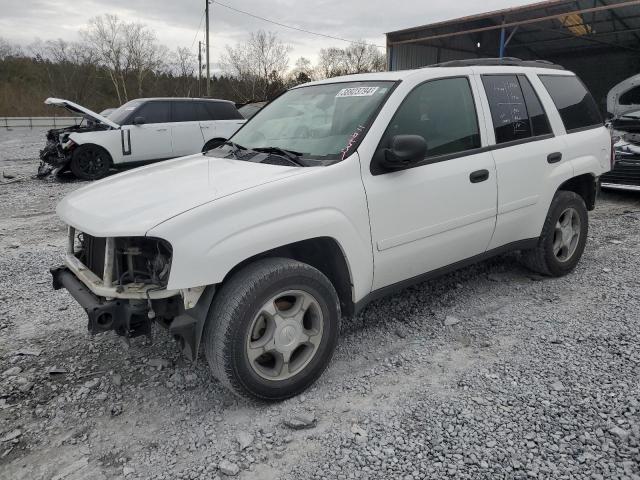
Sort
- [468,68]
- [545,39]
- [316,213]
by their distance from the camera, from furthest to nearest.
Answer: [545,39], [468,68], [316,213]

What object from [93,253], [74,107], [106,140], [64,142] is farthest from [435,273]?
[64,142]

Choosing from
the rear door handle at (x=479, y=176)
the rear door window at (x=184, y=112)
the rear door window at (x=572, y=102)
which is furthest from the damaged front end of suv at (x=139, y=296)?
the rear door window at (x=184, y=112)

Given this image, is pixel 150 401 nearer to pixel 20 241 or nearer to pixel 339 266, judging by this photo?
pixel 339 266

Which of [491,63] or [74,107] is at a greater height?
[74,107]

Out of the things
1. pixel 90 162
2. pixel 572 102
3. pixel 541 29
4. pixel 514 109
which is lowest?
pixel 90 162

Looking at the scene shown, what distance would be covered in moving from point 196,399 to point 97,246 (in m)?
1.05

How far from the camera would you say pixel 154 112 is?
10.6m

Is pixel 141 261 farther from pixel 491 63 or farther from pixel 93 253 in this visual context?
pixel 491 63

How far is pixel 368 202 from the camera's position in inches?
115

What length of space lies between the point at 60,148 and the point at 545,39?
1953 cm

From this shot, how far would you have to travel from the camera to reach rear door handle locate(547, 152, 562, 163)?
4012mm

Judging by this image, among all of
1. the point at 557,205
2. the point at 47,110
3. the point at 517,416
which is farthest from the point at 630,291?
the point at 47,110

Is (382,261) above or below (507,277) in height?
above

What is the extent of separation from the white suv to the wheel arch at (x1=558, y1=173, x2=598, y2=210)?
0.85ft
